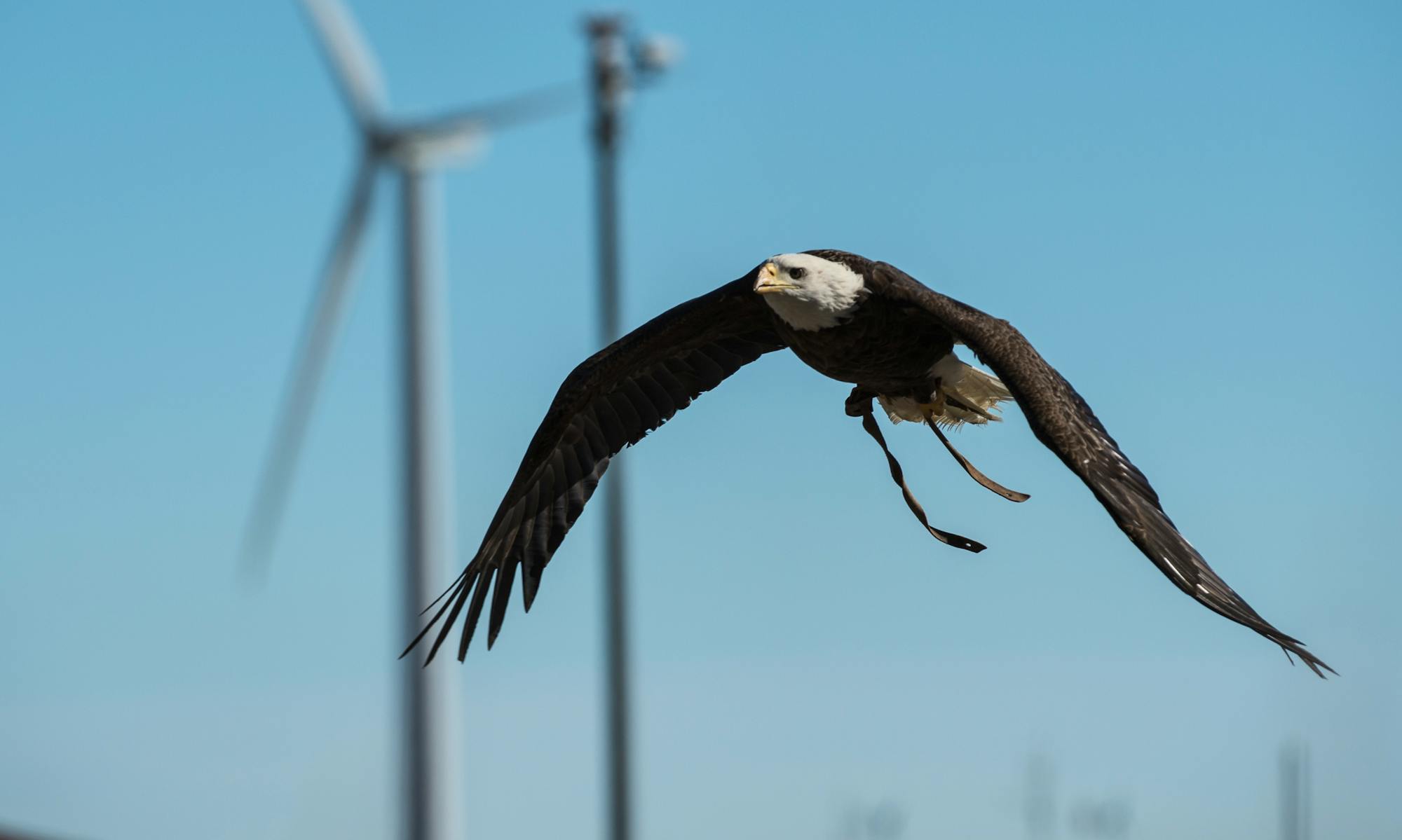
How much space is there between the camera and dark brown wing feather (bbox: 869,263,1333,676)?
11.1 metres

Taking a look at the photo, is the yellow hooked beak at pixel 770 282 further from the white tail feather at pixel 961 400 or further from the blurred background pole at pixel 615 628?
the blurred background pole at pixel 615 628

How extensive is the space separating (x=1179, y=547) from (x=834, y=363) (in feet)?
7.46

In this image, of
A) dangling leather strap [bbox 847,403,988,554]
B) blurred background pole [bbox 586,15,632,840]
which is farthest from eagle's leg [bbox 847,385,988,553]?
blurred background pole [bbox 586,15,632,840]

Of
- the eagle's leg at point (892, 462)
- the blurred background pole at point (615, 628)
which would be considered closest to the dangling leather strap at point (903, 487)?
the eagle's leg at point (892, 462)

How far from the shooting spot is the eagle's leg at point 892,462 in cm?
1234

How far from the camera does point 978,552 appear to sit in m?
12.2

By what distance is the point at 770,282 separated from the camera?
488 inches

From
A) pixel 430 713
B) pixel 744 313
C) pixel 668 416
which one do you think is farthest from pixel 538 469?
pixel 430 713

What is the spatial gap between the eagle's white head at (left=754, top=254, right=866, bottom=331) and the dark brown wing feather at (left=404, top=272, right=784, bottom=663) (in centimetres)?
94

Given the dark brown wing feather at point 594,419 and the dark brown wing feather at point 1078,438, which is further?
the dark brown wing feather at point 594,419

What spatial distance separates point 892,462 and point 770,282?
5.41 ft

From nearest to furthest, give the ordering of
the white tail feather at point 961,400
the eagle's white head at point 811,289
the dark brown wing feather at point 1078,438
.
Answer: the dark brown wing feather at point 1078,438, the eagle's white head at point 811,289, the white tail feather at point 961,400

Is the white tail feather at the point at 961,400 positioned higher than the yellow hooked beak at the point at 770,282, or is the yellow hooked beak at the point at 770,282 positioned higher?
the yellow hooked beak at the point at 770,282

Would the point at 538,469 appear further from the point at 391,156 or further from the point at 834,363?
the point at 391,156
